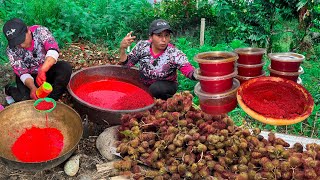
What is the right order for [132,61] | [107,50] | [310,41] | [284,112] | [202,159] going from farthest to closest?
[310,41], [107,50], [132,61], [284,112], [202,159]

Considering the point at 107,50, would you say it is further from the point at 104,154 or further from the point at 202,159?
the point at 202,159

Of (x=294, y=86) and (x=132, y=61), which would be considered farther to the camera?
(x=132, y=61)

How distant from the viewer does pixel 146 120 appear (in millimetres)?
2941

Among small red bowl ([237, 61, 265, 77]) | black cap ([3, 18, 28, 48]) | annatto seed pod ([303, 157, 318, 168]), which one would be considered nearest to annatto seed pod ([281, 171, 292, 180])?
annatto seed pod ([303, 157, 318, 168])

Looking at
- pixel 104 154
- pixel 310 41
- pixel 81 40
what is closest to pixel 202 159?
pixel 104 154

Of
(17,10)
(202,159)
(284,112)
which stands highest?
(17,10)

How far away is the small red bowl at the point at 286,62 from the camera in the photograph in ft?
9.56

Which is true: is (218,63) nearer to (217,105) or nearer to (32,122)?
(217,105)

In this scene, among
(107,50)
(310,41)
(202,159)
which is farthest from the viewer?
(310,41)

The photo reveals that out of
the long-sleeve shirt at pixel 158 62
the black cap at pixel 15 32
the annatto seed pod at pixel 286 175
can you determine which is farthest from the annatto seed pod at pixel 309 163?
the black cap at pixel 15 32

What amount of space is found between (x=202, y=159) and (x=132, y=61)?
1896mm

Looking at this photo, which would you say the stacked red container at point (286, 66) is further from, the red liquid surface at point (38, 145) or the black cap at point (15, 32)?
the black cap at point (15, 32)

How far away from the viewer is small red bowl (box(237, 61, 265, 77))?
3.10m

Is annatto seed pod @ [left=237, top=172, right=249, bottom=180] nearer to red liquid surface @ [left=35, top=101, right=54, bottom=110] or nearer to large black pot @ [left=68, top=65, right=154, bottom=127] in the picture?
large black pot @ [left=68, top=65, right=154, bottom=127]
